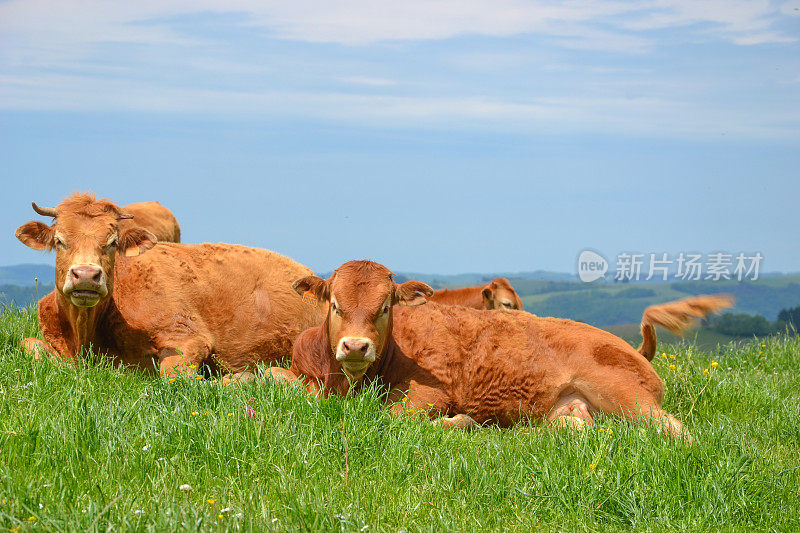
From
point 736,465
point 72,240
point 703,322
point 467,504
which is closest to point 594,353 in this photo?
point 703,322

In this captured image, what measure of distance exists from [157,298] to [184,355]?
751 mm

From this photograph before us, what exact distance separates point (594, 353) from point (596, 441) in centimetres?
170

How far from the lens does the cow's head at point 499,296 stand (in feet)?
44.7

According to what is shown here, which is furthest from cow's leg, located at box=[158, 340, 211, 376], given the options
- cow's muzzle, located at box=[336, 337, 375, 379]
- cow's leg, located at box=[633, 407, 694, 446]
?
cow's leg, located at box=[633, 407, 694, 446]

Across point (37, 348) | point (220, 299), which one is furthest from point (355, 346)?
point (37, 348)

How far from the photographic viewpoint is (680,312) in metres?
8.62

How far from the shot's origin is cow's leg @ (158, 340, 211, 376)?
29.8ft

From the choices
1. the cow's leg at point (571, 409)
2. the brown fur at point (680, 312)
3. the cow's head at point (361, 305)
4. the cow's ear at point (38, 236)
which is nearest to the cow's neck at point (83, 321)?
the cow's ear at point (38, 236)

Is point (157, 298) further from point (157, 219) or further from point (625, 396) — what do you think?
point (157, 219)

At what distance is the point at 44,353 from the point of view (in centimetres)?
875

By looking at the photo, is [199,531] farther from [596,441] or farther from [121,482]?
[596,441]

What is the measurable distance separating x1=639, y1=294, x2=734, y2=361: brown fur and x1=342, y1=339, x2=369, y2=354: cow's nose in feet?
10.6

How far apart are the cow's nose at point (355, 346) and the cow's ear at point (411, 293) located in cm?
85

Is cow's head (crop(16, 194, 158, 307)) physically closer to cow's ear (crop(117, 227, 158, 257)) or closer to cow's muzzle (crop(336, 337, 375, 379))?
cow's ear (crop(117, 227, 158, 257))
